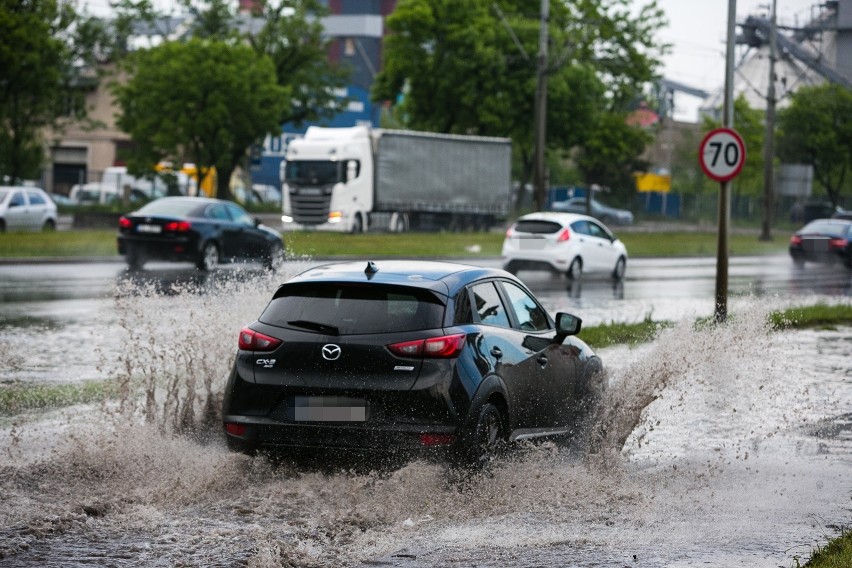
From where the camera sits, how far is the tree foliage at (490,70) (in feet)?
215

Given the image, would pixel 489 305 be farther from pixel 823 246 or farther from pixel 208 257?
pixel 823 246

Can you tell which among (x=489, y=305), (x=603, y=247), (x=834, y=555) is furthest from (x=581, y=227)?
(x=834, y=555)

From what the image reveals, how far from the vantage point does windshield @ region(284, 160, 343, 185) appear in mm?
49000

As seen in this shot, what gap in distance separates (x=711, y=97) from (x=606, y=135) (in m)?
56.4

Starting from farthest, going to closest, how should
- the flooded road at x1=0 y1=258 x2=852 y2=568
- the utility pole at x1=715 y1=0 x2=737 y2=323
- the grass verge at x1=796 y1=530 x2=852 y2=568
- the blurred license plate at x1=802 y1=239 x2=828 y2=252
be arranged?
the blurred license plate at x1=802 y1=239 x2=828 y2=252
the utility pole at x1=715 y1=0 x2=737 y2=323
the flooded road at x1=0 y1=258 x2=852 y2=568
the grass verge at x1=796 y1=530 x2=852 y2=568

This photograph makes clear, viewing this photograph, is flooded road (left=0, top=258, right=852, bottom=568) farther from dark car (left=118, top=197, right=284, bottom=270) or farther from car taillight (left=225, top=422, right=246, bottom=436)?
dark car (left=118, top=197, right=284, bottom=270)

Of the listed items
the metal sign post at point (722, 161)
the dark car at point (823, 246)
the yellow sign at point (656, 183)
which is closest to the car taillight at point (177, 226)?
the metal sign post at point (722, 161)

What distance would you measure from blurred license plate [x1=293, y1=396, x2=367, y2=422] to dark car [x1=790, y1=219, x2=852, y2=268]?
119 ft

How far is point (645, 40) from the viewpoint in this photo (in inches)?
2803

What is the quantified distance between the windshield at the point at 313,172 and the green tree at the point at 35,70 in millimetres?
8351

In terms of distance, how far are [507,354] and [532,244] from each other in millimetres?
22985

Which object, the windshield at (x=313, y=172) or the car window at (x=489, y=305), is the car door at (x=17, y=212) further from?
the car window at (x=489, y=305)

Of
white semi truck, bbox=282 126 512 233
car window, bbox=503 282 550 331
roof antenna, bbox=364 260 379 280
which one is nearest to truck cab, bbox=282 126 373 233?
white semi truck, bbox=282 126 512 233

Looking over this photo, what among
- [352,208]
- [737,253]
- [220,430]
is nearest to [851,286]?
[737,253]
